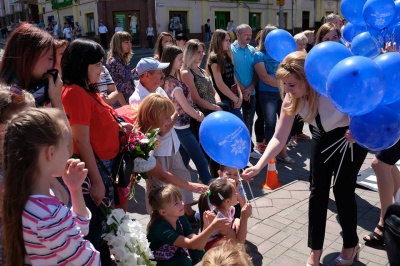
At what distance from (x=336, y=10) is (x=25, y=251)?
3753 centimetres

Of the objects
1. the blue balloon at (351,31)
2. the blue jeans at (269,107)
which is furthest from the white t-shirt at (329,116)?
the blue balloon at (351,31)

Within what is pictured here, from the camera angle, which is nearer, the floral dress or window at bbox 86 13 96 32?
the floral dress

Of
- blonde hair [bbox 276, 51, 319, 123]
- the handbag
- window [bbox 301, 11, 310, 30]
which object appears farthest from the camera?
window [bbox 301, 11, 310, 30]

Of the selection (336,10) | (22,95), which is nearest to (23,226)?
(22,95)

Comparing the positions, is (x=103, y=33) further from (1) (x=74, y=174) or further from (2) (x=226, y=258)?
(2) (x=226, y=258)

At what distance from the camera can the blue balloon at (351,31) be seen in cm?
566

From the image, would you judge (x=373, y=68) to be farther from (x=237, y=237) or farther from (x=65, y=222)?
(x=65, y=222)

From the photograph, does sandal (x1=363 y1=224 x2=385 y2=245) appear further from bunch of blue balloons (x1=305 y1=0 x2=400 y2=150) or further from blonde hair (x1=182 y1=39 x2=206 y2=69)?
blonde hair (x1=182 y1=39 x2=206 y2=69)

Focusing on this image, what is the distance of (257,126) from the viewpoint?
6207 millimetres

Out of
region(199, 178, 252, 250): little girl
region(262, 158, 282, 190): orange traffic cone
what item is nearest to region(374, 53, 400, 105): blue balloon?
region(199, 178, 252, 250): little girl

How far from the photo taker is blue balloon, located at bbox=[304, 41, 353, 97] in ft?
8.59

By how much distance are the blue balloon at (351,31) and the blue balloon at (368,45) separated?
788 mm

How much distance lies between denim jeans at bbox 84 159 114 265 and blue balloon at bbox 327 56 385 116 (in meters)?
1.56

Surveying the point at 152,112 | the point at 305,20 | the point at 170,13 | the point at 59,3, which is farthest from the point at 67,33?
the point at 152,112
